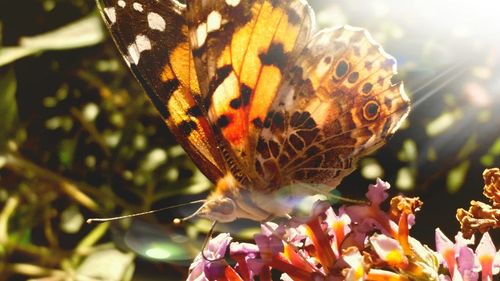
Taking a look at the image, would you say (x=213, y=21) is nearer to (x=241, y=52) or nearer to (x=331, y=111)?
(x=241, y=52)

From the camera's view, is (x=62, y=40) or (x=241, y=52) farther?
(x=62, y=40)

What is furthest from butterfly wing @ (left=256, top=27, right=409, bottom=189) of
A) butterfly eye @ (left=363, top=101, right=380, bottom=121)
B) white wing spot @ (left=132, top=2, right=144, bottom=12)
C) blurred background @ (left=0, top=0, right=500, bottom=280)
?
blurred background @ (left=0, top=0, right=500, bottom=280)

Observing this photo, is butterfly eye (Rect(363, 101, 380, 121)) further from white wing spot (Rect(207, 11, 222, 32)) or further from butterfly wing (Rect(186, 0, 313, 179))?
white wing spot (Rect(207, 11, 222, 32))

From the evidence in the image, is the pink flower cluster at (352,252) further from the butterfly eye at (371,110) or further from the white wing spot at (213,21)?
the white wing spot at (213,21)

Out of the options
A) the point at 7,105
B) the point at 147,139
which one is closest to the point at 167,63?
the point at 7,105

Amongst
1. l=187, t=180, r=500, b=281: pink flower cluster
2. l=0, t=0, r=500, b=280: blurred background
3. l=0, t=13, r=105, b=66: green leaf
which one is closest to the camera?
l=187, t=180, r=500, b=281: pink flower cluster

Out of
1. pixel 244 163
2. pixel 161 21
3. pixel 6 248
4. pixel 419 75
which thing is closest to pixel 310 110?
pixel 244 163

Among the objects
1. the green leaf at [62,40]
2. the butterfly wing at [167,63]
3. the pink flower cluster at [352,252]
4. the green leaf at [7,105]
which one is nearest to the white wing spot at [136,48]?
the butterfly wing at [167,63]
